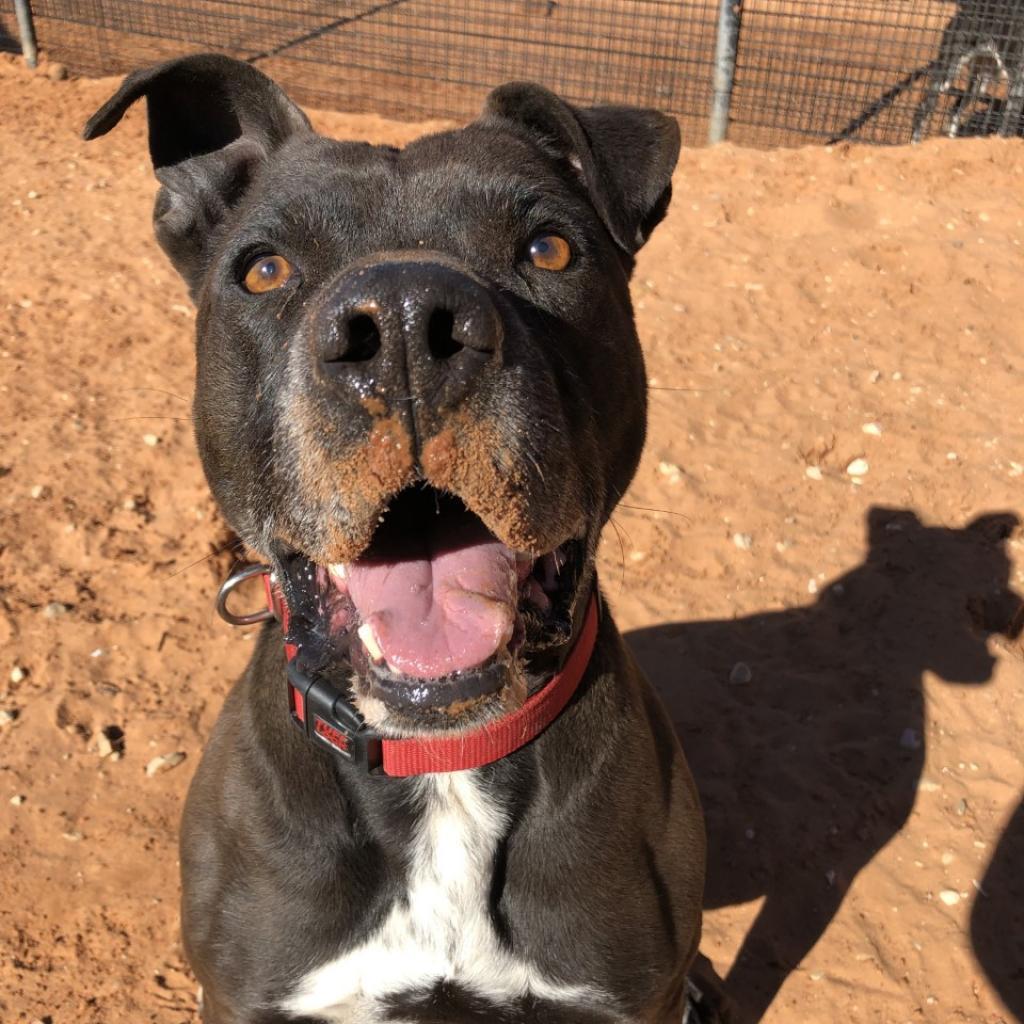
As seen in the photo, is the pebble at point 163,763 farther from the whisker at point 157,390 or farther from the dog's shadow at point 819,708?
the whisker at point 157,390

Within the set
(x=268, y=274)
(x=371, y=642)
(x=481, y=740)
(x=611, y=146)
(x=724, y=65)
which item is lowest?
(x=724, y=65)

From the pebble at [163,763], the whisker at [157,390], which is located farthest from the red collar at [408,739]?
the whisker at [157,390]

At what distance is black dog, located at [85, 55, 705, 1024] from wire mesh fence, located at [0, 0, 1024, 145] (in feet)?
25.6

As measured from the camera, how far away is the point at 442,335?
198cm

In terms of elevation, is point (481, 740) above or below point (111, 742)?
above

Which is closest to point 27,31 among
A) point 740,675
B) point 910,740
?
point 740,675

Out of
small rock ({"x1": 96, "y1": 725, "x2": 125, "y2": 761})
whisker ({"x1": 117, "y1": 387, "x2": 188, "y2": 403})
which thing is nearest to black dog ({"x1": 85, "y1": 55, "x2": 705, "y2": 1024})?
small rock ({"x1": 96, "y1": 725, "x2": 125, "y2": 761})

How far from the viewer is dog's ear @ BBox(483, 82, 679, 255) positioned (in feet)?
8.96

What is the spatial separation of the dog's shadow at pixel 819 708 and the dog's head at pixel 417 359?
1.87m

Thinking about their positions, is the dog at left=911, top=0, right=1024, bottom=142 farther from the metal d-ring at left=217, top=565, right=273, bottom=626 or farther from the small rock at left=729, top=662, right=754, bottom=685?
the metal d-ring at left=217, top=565, right=273, bottom=626

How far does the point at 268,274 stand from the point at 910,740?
330 centimetres

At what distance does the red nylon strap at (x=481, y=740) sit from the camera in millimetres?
2512

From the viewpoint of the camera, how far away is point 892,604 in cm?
518

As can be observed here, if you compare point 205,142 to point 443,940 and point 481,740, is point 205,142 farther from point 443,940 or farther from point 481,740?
point 443,940
